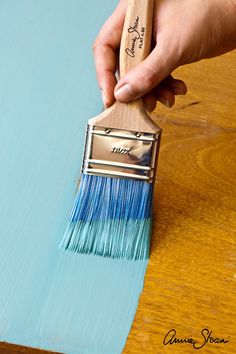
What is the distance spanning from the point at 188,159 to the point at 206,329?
1.38ft

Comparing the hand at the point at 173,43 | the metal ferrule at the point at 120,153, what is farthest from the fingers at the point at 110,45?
the metal ferrule at the point at 120,153

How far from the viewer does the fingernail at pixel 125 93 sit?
112 centimetres

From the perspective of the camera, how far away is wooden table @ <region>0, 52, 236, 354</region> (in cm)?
104

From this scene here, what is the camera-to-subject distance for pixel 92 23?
1.74m

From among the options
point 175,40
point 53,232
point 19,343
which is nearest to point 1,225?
point 53,232

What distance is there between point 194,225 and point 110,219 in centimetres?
18

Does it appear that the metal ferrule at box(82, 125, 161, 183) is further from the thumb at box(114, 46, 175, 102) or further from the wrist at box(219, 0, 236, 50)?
the wrist at box(219, 0, 236, 50)

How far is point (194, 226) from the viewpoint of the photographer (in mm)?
1197

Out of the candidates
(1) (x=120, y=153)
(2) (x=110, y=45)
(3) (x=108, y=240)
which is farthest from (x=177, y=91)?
(3) (x=108, y=240)

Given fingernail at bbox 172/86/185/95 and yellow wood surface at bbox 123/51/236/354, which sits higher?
fingernail at bbox 172/86/185/95

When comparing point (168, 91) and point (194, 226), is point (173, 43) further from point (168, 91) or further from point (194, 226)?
point (194, 226)
